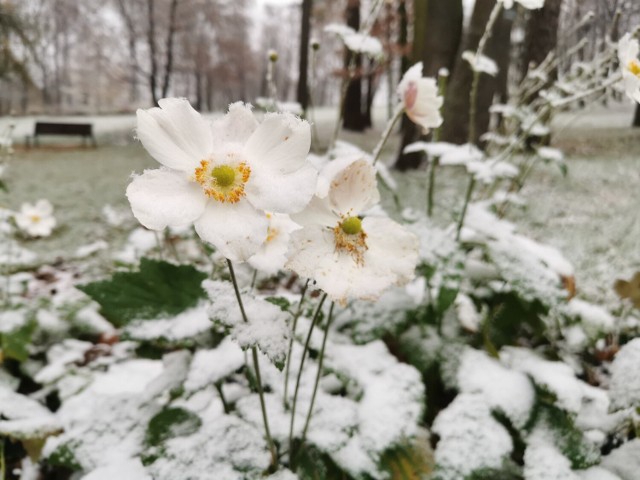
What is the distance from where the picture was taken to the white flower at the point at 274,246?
882 mm

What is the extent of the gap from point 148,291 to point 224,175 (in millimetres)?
580

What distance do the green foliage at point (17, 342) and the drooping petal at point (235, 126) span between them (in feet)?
3.94

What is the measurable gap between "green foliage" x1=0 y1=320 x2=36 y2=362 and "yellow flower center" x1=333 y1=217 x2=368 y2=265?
1.23 m

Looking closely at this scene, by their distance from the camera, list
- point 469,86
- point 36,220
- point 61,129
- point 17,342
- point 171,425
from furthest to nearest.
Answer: point 61,129 < point 469,86 < point 36,220 < point 17,342 < point 171,425

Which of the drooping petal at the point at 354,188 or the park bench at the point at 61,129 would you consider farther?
the park bench at the point at 61,129

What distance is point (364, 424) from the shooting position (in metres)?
1.07

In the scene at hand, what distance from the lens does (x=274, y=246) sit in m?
0.91

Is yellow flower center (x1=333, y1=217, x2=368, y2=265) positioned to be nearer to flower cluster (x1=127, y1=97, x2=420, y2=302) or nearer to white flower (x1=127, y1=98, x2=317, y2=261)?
flower cluster (x1=127, y1=97, x2=420, y2=302)

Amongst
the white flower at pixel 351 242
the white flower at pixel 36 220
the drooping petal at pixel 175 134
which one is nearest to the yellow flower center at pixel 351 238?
the white flower at pixel 351 242

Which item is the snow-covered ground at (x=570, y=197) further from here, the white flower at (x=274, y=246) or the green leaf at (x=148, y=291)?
the white flower at (x=274, y=246)

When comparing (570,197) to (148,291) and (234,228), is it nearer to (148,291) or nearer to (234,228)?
(148,291)

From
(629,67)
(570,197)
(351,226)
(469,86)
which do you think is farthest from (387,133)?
(469,86)

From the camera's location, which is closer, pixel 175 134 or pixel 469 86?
pixel 175 134

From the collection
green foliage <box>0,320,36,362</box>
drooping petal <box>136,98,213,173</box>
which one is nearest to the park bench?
green foliage <box>0,320,36,362</box>
